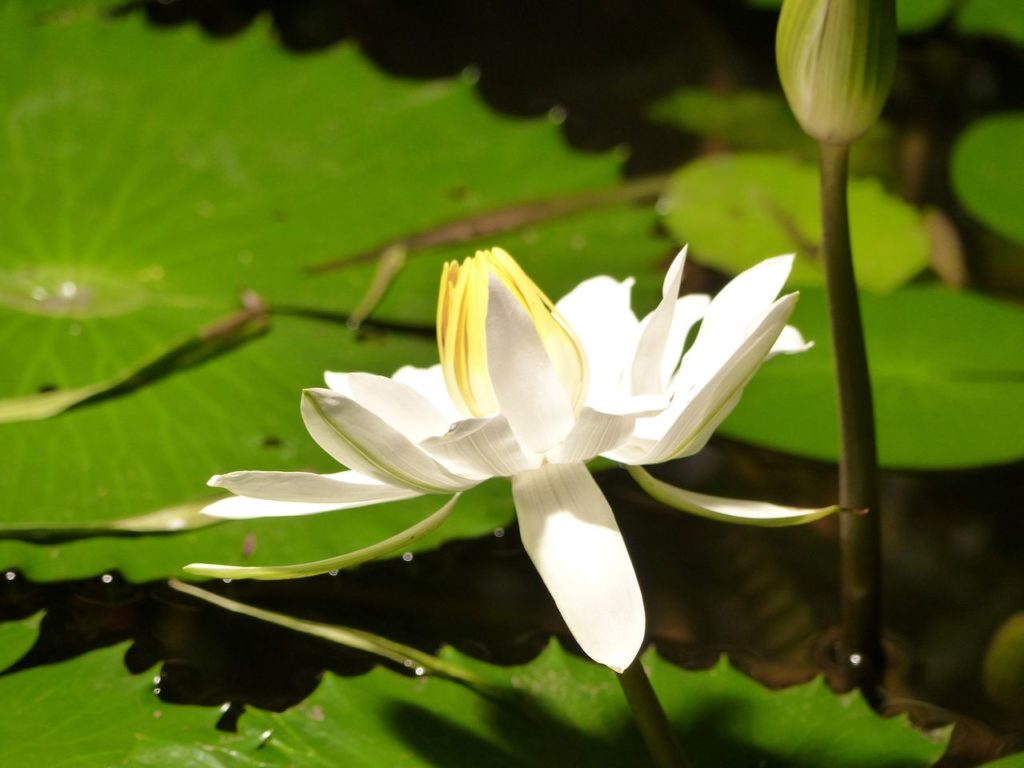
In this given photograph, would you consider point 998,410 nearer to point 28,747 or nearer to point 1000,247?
point 1000,247

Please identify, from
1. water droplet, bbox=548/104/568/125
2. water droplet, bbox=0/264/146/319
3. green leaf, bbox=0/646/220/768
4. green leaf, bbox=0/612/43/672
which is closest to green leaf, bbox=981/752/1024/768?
green leaf, bbox=0/646/220/768

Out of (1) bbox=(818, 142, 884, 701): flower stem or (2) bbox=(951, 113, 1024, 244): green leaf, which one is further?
(2) bbox=(951, 113, 1024, 244): green leaf

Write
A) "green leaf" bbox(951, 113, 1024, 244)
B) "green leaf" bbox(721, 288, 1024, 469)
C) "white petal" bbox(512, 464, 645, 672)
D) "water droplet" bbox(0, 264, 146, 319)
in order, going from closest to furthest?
"white petal" bbox(512, 464, 645, 672)
"green leaf" bbox(721, 288, 1024, 469)
"water droplet" bbox(0, 264, 146, 319)
"green leaf" bbox(951, 113, 1024, 244)

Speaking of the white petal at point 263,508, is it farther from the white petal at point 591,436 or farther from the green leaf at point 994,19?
the green leaf at point 994,19

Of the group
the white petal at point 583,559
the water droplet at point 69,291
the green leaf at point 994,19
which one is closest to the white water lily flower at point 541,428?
the white petal at point 583,559

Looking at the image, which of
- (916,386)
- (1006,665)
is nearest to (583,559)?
(1006,665)

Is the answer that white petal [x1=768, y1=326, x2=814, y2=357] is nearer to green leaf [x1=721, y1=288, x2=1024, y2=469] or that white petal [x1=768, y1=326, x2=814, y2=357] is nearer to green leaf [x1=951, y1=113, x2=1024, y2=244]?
green leaf [x1=721, y1=288, x2=1024, y2=469]
